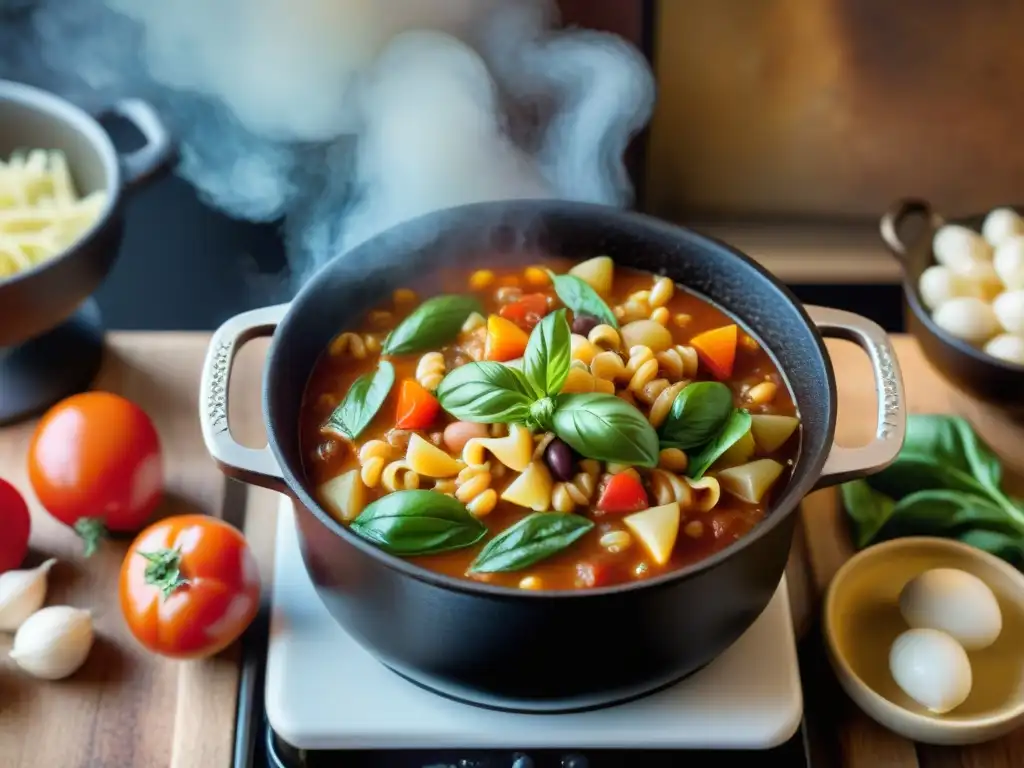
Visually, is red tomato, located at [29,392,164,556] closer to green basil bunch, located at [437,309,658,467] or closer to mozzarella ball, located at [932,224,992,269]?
green basil bunch, located at [437,309,658,467]

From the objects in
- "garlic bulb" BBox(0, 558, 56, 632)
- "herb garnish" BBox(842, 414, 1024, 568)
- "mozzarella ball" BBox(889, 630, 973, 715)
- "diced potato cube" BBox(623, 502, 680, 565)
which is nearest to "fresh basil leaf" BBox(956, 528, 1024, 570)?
"herb garnish" BBox(842, 414, 1024, 568)

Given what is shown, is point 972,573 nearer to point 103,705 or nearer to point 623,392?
point 623,392

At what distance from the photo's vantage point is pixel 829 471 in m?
1.32

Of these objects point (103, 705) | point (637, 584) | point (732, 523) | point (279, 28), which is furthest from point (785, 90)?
point (103, 705)

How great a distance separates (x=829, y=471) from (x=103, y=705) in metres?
1.01

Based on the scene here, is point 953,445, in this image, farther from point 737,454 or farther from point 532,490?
point 532,490

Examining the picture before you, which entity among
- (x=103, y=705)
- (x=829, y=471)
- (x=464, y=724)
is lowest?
(x=103, y=705)

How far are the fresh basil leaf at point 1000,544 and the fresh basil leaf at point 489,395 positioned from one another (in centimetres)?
74

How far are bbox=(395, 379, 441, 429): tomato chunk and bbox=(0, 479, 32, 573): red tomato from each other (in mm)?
583

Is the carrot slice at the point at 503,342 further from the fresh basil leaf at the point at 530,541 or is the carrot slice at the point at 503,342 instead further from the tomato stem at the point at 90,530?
the tomato stem at the point at 90,530

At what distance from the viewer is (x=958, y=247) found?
197 cm

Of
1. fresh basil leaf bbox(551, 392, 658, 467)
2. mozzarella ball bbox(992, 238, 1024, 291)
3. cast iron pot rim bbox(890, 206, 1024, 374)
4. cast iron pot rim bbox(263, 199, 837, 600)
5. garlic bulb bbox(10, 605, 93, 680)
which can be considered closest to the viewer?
cast iron pot rim bbox(263, 199, 837, 600)

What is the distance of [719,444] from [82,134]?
122 centimetres

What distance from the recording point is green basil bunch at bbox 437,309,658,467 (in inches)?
51.7
